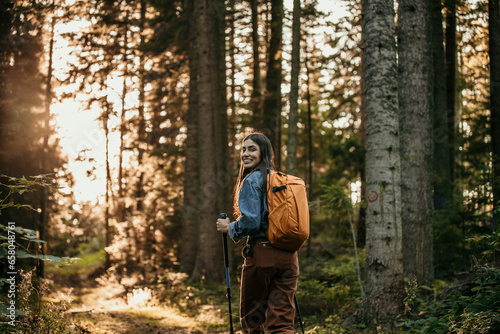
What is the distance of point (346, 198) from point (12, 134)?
7043mm

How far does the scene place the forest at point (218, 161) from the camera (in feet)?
18.1

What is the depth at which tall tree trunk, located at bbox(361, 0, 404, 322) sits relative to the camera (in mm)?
5469

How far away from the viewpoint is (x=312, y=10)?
13477 mm

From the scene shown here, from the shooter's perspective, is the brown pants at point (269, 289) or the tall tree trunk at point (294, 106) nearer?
the brown pants at point (269, 289)

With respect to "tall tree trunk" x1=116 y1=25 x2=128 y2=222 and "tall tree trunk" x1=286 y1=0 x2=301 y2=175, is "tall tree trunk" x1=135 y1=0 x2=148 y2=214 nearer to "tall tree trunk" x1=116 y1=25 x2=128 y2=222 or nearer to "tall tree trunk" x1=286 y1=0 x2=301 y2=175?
"tall tree trunk" x1=116 y1=25 x2=128 y2=222

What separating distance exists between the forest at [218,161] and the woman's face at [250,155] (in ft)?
5.40

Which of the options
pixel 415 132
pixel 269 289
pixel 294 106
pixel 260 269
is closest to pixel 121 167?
pixel 294 106

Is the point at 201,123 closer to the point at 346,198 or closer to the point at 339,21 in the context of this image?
the point at 346,198

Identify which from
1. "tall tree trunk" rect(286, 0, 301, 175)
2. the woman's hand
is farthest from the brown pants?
"tall tree trunk" rect(286, 0, 301, 175)

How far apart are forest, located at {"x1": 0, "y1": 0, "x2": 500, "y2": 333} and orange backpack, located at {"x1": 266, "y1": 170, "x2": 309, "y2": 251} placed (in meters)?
1.34

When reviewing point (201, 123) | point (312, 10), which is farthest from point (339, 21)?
point (201, 123)

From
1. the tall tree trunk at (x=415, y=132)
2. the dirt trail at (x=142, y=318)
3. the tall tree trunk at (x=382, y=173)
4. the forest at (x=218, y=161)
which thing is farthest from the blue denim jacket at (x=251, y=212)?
the tall tree trunk at (x=415, y=132)

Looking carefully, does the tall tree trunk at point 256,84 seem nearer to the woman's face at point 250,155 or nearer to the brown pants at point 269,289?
the woman's face at point 250,155

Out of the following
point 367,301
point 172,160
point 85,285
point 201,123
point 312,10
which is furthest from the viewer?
point 85,285
